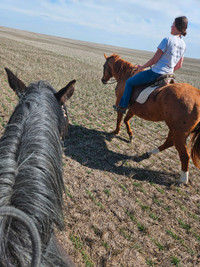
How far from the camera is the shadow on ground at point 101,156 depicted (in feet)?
14.7

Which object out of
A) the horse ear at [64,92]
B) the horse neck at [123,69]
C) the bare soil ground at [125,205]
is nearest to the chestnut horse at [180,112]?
the bare soil ground at [125,205]

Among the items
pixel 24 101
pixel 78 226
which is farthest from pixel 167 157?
pixel 24 101

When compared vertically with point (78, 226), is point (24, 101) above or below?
above

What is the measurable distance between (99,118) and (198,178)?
159 inches

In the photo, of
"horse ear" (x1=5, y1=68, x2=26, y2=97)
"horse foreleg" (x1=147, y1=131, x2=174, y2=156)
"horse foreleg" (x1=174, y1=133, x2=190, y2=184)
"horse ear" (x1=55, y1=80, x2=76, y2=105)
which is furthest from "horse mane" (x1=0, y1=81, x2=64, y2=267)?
"horse foreleg" (x1=147, y1=131, x2=174, y2=156)

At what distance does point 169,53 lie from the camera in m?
4.08

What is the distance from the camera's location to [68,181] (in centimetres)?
385

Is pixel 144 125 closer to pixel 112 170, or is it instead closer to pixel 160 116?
pixel 160 116

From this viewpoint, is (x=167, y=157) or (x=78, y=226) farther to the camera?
(x=167, y=157)

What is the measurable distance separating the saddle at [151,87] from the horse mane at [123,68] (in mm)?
1253

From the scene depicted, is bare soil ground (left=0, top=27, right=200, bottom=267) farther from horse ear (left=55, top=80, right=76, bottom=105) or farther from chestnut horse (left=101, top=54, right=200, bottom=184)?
horse ear (left=55, top=80, right=76, bottom=105)

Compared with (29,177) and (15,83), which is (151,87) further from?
(29,177)

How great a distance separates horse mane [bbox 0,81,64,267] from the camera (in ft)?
3.57

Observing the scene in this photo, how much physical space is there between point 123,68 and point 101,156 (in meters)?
2.87
